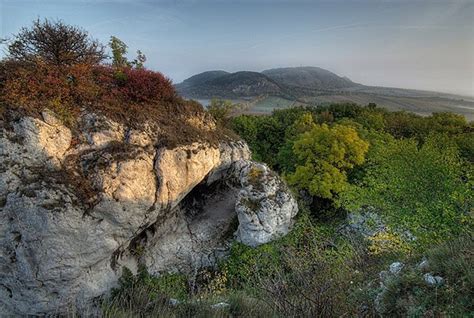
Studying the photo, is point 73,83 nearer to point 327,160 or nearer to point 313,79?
point 327,160

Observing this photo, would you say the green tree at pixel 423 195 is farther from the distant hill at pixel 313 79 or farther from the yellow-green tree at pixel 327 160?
the distant hill at pixel 313 79

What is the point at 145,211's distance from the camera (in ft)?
39.8

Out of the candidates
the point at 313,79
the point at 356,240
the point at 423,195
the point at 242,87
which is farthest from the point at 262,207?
the point at 313,79

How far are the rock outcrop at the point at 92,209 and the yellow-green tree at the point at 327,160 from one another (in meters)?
4.12

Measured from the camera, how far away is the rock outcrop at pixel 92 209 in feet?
33.3

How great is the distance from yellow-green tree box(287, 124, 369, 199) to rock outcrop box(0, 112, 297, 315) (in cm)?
412

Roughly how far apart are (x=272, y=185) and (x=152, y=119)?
6439 millimetres

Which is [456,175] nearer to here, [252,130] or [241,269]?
[241,269]

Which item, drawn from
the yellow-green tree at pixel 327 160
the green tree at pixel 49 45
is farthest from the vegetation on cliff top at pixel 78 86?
the yellow-green tree at pixel 327 160

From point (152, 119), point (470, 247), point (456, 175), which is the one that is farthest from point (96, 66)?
point (456, 175)

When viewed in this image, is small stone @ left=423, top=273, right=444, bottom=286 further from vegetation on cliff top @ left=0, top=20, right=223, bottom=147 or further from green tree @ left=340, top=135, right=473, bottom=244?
vegetation on cliff top @ left=0, top=20, right=223, bottom=147

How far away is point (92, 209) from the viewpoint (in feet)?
35.6

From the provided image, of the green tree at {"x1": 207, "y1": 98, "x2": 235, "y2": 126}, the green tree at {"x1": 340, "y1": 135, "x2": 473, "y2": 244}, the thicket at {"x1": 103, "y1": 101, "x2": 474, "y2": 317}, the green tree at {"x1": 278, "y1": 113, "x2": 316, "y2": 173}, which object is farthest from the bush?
the green tree at {"x1": 278, "y1": 113, "x2": 316, "y2": 173}

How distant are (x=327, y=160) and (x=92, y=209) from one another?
13.5 m
